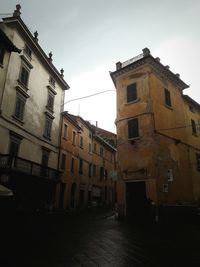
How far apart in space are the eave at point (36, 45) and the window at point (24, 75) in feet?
10.4

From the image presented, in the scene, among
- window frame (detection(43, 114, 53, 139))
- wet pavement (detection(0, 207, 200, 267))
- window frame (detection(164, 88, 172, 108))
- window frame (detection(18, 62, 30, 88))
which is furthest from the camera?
window frame (detection(43, 114, 53, 139))

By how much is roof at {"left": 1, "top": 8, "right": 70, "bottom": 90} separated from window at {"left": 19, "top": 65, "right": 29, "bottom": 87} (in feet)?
10.5

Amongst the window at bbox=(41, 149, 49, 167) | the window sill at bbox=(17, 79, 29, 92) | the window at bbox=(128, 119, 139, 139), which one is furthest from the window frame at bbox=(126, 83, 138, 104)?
the window at bbox=(41, 149, 49, 167)

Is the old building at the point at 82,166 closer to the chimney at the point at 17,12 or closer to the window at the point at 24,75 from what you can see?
the window at the point at 24,75

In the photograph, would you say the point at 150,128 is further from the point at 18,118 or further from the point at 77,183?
the point at 77,183

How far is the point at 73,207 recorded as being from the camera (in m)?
26.5

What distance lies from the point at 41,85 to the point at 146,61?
1105 centimetres

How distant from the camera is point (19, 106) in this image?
18828mm

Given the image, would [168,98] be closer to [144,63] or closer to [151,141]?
[144,63]

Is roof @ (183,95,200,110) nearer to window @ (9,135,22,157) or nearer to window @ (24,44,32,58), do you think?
window @ (24,44,32,58)

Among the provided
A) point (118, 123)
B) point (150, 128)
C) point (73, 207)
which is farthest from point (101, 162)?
point (150, 128)

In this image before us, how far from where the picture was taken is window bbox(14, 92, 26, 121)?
60.6 feet

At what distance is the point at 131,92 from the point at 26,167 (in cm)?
1137

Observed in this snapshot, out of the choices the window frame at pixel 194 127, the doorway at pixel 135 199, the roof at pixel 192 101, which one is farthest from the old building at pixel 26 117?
the window frame at pixel 194 127
